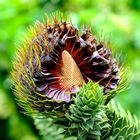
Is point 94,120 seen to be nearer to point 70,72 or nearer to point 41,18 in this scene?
point 70,72

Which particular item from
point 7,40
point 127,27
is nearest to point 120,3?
point 127,27

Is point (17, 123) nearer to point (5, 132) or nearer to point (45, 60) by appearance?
point (5, 132)

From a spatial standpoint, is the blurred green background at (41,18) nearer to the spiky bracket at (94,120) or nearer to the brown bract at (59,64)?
the spiky bracket at (94,120)

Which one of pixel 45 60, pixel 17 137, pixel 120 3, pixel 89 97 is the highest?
pixel 120 3

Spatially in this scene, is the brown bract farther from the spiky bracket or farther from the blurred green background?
the blurred green background

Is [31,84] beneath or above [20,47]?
beneath

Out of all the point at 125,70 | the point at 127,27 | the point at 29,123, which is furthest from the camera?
the point at 29,123

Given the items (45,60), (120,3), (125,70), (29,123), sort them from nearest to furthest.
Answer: (45,60)
(125,70)
(29,123)
(120,3)

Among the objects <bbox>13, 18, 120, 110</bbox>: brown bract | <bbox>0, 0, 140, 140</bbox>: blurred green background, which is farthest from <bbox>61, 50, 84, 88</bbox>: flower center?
<bbox>0, 0, 140, 140</bbox>: blurred green background
